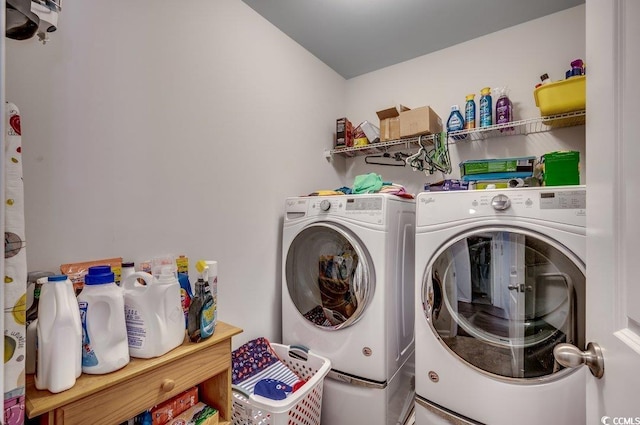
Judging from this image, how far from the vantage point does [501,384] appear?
3.81 ft

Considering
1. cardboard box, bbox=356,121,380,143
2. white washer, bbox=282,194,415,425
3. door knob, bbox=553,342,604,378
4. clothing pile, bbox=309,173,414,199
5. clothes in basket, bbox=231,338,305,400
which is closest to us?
door knob, bbox=553,342,604,378

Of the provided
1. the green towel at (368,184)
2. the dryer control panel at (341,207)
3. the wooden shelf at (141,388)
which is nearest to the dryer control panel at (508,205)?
the dryer control panel at (341,207)

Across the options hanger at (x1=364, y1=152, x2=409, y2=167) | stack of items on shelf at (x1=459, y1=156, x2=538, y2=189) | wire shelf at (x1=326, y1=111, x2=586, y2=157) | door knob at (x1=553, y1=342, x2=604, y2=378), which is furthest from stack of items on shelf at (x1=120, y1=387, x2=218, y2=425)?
hanger at (x1=364, y1=152, x2=409, y2=167)

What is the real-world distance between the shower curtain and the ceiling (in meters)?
1.52

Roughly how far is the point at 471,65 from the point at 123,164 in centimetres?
219

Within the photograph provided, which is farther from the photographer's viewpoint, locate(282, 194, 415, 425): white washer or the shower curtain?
locate(282, 194, 415, 425): white washer

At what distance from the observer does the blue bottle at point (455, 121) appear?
1.88m

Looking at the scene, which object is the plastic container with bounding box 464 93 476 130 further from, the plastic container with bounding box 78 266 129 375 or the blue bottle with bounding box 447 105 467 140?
the plastic container with bounding box 78 266 129 375

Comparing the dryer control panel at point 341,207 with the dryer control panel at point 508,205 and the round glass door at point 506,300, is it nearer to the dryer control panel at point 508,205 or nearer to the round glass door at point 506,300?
the dryer control panel at point 508,205

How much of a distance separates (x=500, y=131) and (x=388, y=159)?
2.57ft

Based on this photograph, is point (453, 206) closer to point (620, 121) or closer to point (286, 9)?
point (620, 121)

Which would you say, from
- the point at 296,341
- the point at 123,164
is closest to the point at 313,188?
the point at 296,341

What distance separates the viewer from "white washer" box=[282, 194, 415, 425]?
4.73 feet

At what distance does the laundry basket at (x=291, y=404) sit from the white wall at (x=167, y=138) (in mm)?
358
